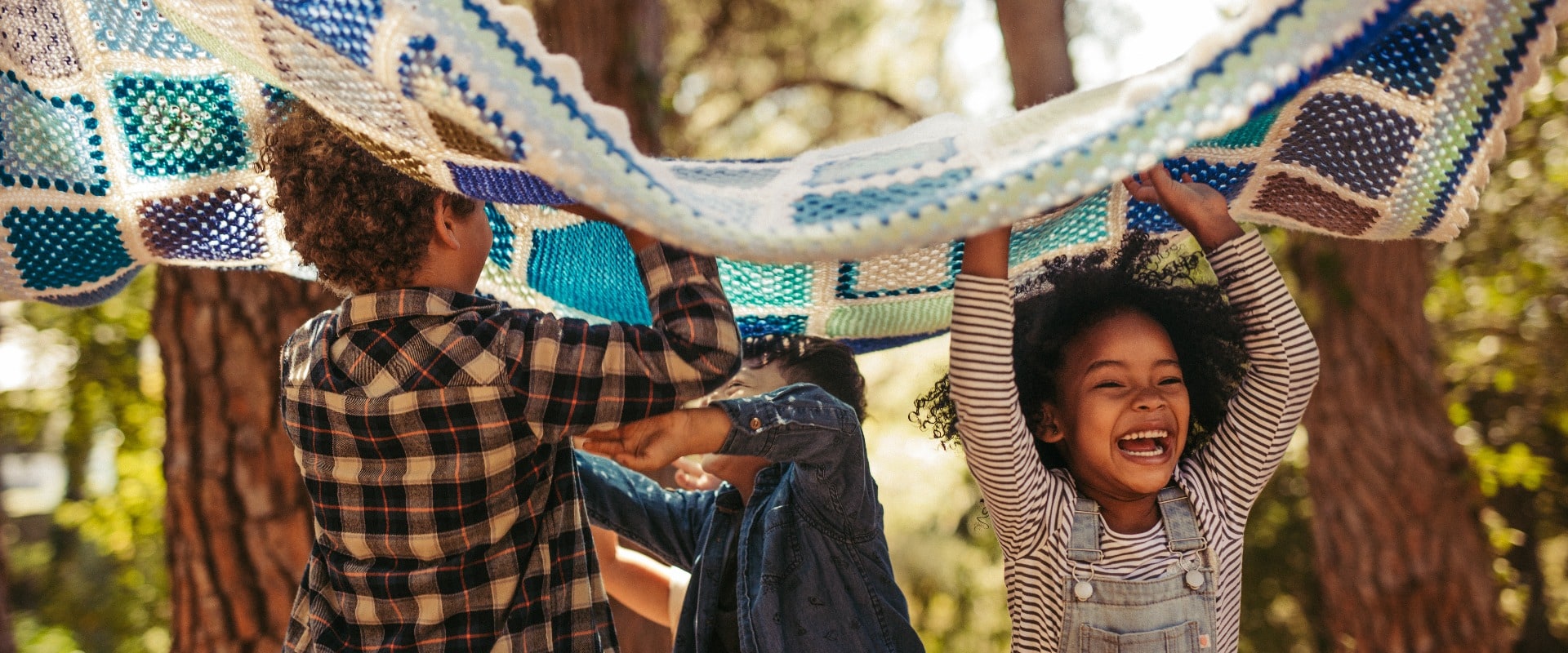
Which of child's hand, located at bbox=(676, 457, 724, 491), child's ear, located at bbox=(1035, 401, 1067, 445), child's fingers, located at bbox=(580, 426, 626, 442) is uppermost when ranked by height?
child's ear, located at bbox=(1035, 401, 1067, 445)

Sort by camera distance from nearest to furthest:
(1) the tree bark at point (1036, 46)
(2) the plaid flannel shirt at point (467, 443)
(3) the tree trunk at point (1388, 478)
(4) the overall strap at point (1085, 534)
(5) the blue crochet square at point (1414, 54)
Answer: (5) the blue crochet square at point (1414, 54) → (2) the plaid flannel shirt at point (467, 443) → (4) the overall strap at point (1085, 534) → (1) the tree bark at point (1036, 46) → (3) the tree trunk at point (1388, 478)

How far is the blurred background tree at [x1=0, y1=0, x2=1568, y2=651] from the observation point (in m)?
4.54

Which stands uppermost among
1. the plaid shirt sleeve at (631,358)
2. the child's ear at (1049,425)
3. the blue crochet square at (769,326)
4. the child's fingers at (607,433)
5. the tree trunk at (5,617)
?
the blue crochet square at (769,326)

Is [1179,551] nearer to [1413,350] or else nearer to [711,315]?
[711,315]

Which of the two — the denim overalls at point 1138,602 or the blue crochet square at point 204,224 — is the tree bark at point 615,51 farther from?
the denim overalls at point 1138,602

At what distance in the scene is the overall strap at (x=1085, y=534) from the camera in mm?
1486

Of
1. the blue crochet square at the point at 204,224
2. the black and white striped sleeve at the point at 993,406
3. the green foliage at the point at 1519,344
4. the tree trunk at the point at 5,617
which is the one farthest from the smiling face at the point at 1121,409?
the green foliage at the point at 1519,344

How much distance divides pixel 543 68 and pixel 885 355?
4.70m

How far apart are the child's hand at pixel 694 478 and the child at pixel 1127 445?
2.18 feet

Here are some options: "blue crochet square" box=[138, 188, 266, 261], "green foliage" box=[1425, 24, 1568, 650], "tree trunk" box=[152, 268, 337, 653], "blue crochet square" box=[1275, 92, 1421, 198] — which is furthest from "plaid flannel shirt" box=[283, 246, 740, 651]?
"green foliage" box=[1425, 24, 1568, 650]

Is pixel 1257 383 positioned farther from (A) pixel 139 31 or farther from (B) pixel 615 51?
(B) pixel 615 51

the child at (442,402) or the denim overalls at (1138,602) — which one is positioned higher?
the child at (442,402)

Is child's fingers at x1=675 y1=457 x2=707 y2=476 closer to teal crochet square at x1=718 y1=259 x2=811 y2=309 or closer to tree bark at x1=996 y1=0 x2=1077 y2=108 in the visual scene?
teal crochet square at x1=718 y1=259 x2=811 y2=309

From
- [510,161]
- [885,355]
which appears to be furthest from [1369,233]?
[885,355]
